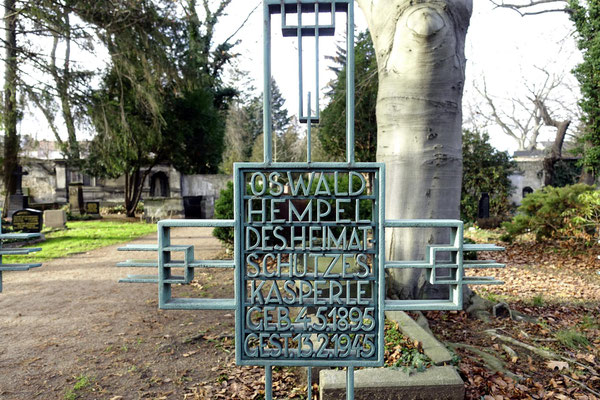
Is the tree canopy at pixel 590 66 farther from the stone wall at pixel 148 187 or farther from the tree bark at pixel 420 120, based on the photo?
the stone wall at pixel 148 187

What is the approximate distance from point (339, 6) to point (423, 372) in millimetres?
2254

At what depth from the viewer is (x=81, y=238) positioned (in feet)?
35.9

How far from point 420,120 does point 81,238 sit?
10.5 meters

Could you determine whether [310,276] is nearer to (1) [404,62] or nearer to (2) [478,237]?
(1) [404,62]

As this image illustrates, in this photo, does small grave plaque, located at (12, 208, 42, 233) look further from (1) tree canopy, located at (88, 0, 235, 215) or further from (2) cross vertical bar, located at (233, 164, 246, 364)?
(2) cross vertical bar, located at (233, 164, 246, 364)

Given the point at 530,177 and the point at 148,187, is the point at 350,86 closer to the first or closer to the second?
the point at 530,177

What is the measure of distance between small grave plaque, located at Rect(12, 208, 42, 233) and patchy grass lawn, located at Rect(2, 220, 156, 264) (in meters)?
0.47

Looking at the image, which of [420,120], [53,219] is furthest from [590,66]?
[53,219]

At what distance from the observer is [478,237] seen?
413 inches

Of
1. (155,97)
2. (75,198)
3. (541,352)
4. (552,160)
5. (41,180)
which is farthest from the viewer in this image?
(41,180)

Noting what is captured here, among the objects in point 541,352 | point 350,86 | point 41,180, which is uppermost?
point 350,86

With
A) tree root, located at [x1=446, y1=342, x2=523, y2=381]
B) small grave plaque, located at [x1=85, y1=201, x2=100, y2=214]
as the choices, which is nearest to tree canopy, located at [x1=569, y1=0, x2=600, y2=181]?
tree root, located at [x1=446, y1=342, x2=523, y2=381]

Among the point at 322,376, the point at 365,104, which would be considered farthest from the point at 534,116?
the point at 322,376

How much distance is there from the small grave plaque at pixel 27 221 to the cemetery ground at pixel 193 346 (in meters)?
5.61
